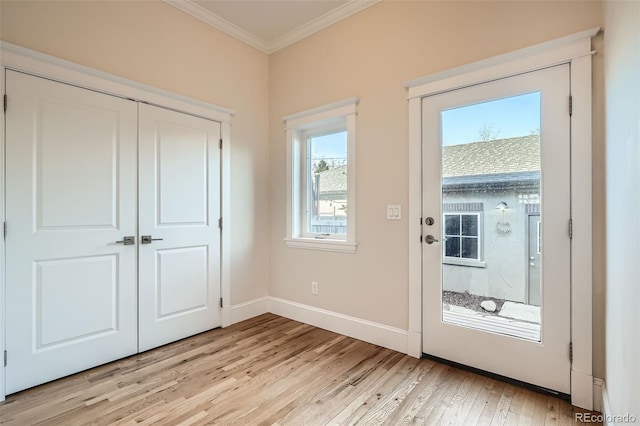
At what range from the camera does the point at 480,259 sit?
7.23ft

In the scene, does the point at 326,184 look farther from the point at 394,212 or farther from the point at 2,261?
the point at 2,261

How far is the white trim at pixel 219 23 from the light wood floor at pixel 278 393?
3.04 meters

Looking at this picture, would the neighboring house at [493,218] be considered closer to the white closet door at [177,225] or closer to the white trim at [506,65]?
the white trim at [506,65]

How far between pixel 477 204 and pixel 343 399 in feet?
5.27

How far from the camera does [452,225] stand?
2.31 metres

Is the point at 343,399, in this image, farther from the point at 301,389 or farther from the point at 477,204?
the point at 477,204

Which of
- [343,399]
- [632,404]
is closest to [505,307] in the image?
[632,404]

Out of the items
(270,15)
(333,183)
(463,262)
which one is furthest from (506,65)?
(270,15)

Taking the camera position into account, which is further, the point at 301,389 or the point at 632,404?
the point at 301,389

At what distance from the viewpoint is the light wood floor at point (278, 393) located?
68.2 inches

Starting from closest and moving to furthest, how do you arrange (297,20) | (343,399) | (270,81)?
(343,399) < (297,20) < (270,81)

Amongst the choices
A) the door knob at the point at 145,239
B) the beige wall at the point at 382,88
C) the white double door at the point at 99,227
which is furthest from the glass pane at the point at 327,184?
the door knob at the point at 145,239

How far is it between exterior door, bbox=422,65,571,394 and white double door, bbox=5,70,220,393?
2092 mm

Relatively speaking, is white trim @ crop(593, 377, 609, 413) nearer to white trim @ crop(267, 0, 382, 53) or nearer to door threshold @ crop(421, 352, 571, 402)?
door threshold @ crop(421, 352, 571, 402)
